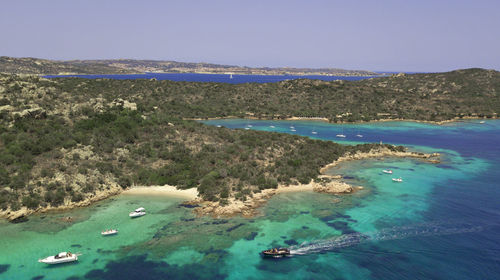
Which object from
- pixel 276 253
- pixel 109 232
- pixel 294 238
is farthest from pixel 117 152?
pixel 276 253

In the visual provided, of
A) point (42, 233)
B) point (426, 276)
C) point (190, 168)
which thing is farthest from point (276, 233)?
point (42, 233)

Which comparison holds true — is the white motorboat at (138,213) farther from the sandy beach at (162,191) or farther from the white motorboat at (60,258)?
the white motorboat at (60,258)

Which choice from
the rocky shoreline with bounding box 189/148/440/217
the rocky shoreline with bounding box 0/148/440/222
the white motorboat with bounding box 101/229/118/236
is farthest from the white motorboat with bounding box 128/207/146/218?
the rocky shoreline with bounding box 189/148/440/217

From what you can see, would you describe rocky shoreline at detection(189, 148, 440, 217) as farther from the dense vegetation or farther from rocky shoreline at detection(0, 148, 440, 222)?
the dense vegetation

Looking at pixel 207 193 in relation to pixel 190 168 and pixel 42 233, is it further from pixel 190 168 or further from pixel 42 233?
pixel 42 233

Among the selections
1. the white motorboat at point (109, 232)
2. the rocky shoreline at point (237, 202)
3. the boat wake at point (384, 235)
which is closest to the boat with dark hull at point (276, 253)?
the boat wake at point (384, 235)

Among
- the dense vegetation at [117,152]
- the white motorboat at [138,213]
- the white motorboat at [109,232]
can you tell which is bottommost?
the white motorboat at [109,232]
